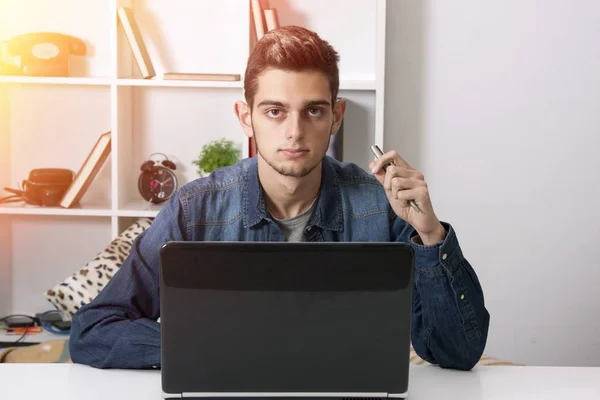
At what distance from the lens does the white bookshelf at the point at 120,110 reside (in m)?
3.17

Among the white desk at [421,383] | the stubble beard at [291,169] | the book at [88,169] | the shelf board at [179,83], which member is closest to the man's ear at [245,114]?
the stubble beard at [291,169]

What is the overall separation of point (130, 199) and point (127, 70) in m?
0.50

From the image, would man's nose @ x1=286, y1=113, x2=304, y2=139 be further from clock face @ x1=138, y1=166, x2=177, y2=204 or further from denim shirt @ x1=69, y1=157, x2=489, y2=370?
clock face @ x1=138, y1=166, x2=177, y2=204

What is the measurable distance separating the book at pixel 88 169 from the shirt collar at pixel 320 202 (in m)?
1.32

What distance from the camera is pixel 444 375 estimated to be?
1464mm

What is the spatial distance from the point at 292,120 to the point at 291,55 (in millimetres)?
152

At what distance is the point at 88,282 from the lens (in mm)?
2865

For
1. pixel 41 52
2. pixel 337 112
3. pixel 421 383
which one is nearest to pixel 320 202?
pixel 337 112

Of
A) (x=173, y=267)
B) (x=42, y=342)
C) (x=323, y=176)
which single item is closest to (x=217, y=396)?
(x=173, y=267)

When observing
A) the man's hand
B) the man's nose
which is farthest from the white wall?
the man's hand

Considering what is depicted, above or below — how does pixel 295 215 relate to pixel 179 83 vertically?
below

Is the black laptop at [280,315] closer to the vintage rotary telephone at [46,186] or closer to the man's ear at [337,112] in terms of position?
the man's ear at [337,112]

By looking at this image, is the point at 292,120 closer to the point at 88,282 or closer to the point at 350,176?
the point at 350,176

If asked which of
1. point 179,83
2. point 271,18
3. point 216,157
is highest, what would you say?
point 271,18
